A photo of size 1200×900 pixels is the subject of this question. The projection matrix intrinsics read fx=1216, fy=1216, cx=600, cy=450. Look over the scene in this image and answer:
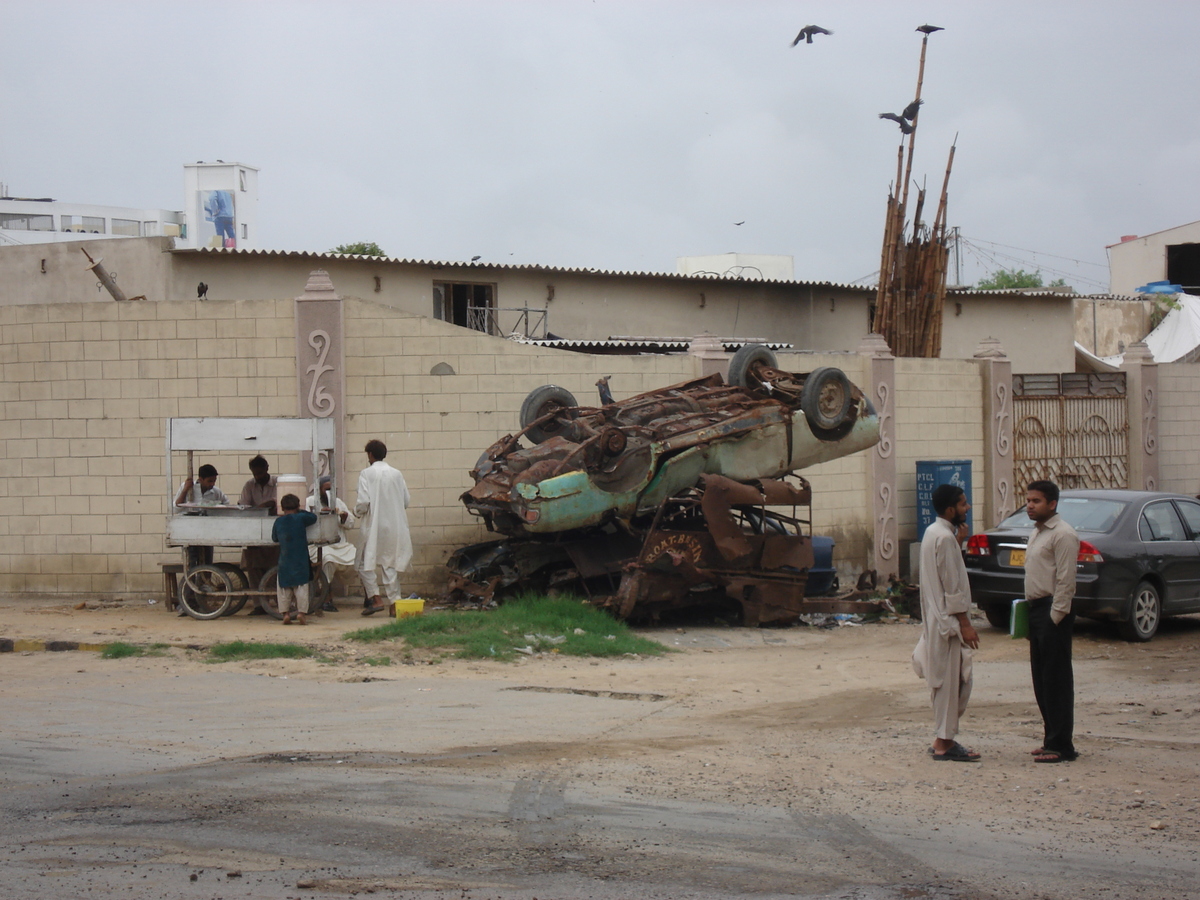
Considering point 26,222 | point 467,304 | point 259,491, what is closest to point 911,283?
point 467,304

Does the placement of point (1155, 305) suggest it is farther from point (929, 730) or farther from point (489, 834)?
point (489, 834)

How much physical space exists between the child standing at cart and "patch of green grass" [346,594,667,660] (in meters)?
1.08

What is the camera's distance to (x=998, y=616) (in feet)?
42.8

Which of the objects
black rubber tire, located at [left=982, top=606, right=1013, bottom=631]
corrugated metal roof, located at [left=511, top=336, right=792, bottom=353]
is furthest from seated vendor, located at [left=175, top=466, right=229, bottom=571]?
corrugated metal roof, located at [left=511, top=336, right=792, bottom=353]

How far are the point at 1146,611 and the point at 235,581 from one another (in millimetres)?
9323

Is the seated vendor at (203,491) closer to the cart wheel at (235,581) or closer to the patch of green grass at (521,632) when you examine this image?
the cart wheel at (235,581)

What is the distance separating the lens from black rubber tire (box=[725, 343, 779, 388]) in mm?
13570

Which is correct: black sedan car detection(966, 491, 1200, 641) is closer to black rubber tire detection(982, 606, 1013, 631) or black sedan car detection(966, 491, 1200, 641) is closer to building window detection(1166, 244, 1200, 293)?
black rubber tire detection(982, 606, 1013, 631)

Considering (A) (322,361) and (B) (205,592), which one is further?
(A) (322,361)

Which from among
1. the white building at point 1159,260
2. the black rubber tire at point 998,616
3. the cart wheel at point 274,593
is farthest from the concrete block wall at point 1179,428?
the white building at point 1159,260

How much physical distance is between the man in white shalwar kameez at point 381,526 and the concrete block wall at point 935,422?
7770mm

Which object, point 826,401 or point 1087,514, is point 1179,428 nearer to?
point 1087,514

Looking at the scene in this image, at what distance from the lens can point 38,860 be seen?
16.9 feet

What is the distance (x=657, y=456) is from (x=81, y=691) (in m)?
5.73
